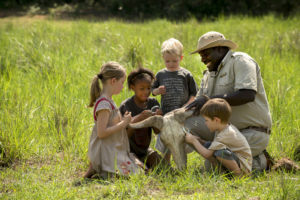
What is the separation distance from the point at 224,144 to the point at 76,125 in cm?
210

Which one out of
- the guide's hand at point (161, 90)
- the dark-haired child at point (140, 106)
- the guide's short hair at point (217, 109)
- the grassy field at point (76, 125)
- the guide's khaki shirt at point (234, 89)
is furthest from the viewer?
the guide's hand at point (161, 90)

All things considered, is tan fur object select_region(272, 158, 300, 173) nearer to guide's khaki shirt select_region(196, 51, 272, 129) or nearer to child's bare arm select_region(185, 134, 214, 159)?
guide's khaki shirt select_region(196, 51, 272, 129)

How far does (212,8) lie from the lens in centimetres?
2084

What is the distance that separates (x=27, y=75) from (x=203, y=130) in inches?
156

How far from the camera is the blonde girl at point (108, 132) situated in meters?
3.33

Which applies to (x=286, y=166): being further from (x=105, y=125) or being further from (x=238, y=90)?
(x=105, y=125)

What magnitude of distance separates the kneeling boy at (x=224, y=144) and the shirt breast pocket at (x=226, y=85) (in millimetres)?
430

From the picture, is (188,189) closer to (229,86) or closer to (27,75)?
(229,86)

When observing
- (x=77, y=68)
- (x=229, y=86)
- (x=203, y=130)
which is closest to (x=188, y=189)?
(x=203, y=130)

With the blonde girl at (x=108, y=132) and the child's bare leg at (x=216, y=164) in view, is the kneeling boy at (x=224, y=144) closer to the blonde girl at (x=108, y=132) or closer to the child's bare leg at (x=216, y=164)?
the child's bare leg at (x=216, y=164)

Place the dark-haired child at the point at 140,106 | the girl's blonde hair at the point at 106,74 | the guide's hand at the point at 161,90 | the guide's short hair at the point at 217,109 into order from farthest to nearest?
the guide's hand at the point at 161,90 < the dark-haired child at the point at 140,106 < the girl's blonde hair at the point at 106,74 < the guide's short hair at the point at 217,109

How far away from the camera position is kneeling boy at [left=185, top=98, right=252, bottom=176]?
319cm

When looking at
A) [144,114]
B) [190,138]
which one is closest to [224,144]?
[190,138]

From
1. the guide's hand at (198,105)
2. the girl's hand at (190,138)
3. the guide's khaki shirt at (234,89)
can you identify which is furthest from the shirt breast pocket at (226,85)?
the girl's hand at (190,138)
